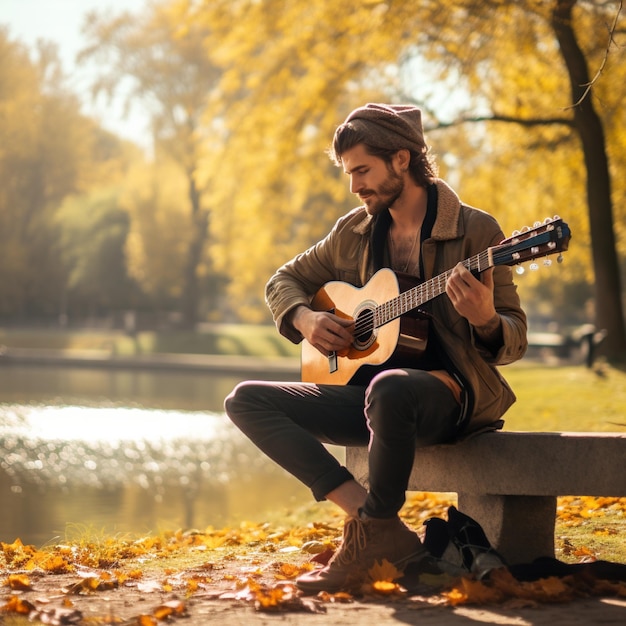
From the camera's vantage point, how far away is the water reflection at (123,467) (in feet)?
24.9

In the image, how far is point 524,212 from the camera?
626 inches

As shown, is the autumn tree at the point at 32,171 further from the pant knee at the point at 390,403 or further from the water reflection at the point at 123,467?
the pant knee at the point at 390,403

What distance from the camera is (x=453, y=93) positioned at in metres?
12.6

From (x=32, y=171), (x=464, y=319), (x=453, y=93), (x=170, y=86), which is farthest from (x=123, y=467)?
(x=32, y=171)

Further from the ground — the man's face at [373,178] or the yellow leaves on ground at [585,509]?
the man's face at [373,178]

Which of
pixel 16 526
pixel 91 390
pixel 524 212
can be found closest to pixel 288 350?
pixel 91 390

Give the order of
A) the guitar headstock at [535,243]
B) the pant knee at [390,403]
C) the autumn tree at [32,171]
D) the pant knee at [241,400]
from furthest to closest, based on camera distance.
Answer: the autumn tree at [32,171] < the pant knee at [241,400] < the pant knee at [390,403] < the guitar headstock at [535,243]

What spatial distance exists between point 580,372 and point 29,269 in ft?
94.6

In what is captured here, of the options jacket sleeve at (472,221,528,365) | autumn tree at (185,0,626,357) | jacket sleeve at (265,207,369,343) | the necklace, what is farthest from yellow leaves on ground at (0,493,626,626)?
autumn tree at (185,0,626,357)

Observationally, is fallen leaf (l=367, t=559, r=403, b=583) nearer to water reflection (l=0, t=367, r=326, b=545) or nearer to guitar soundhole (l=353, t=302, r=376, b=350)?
guitar soundhole (l=353, t=302, r=376, b=350)

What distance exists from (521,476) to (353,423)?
2.03 ft

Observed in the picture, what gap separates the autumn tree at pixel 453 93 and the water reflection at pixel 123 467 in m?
3.55

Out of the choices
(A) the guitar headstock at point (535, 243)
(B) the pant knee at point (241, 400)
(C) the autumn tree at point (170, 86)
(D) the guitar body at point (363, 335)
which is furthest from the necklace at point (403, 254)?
(C) the autumn tree at point (170, 86)

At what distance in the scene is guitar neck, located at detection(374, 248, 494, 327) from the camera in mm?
3301
